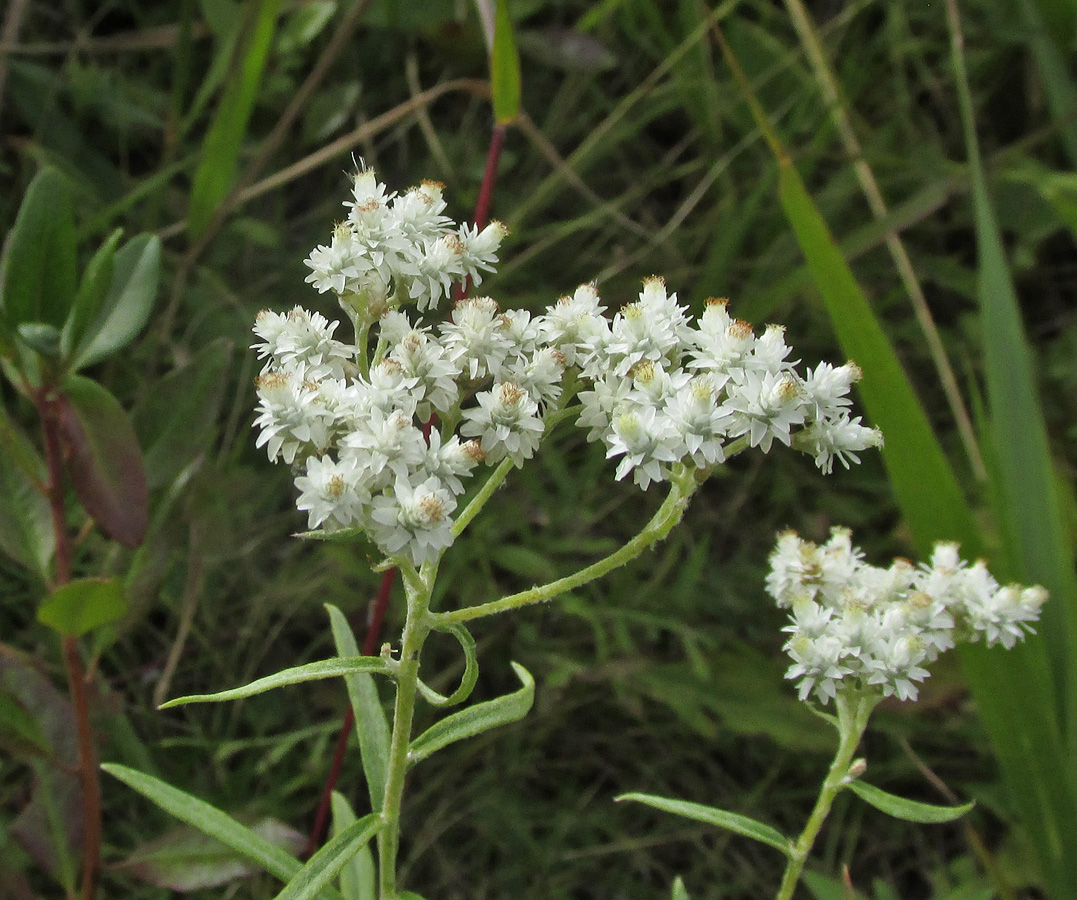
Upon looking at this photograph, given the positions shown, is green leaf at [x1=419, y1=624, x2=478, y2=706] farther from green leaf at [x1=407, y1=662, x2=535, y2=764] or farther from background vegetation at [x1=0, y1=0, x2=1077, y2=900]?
background vegetation at [x1=0, y1=0, x2=1077, y2=900]

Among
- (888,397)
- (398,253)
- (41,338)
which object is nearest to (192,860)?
(41,338)

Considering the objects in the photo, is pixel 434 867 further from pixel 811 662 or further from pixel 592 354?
pixel 592 354

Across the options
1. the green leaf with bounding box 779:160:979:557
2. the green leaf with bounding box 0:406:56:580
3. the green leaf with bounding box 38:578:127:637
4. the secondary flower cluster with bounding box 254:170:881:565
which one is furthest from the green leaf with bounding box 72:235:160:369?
the green leaf with bounding box 779:160:979:557

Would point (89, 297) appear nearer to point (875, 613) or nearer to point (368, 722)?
point (368, 722)

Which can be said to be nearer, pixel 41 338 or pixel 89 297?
pixel 41 338

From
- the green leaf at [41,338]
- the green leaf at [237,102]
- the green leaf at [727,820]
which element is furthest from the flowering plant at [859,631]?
the green leaf at [237,102]

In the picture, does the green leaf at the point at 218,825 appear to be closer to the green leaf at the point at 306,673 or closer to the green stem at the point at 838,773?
the green leaf at the point at 306,673
